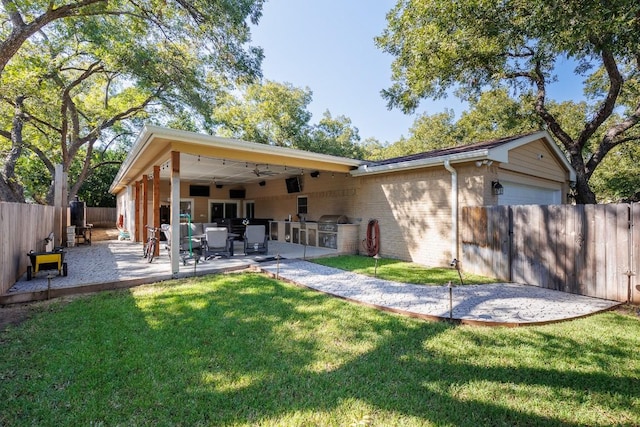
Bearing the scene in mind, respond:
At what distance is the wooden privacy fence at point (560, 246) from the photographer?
475 centimetres

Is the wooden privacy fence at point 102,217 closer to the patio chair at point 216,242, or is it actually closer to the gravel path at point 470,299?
the patio chair at point 216,242

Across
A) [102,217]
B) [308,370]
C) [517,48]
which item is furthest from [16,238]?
[102,217]

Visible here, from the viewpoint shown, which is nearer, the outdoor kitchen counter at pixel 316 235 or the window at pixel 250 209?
the outdoor kitchen counter at pixel 316 235

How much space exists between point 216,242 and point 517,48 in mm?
11749

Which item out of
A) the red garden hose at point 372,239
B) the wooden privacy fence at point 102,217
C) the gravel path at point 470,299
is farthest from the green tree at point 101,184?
the gravel path at point 470,299

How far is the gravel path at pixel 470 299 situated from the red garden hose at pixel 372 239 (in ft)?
9.79

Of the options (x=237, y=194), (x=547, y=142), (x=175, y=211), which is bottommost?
(x=175, y=211)

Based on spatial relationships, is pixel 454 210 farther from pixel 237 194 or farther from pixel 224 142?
pixel 237 194

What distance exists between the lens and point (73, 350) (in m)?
3.10

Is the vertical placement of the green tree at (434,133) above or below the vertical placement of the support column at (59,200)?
above

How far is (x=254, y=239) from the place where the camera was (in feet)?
29.4

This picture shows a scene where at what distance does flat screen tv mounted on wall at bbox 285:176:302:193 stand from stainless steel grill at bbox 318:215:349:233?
8.59ft

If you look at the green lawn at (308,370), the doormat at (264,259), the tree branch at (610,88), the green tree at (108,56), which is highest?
the green tree at (108,56)

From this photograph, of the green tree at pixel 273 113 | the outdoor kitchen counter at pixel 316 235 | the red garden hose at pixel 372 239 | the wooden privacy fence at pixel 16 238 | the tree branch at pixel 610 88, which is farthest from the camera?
the green tree at pixel 273 113
